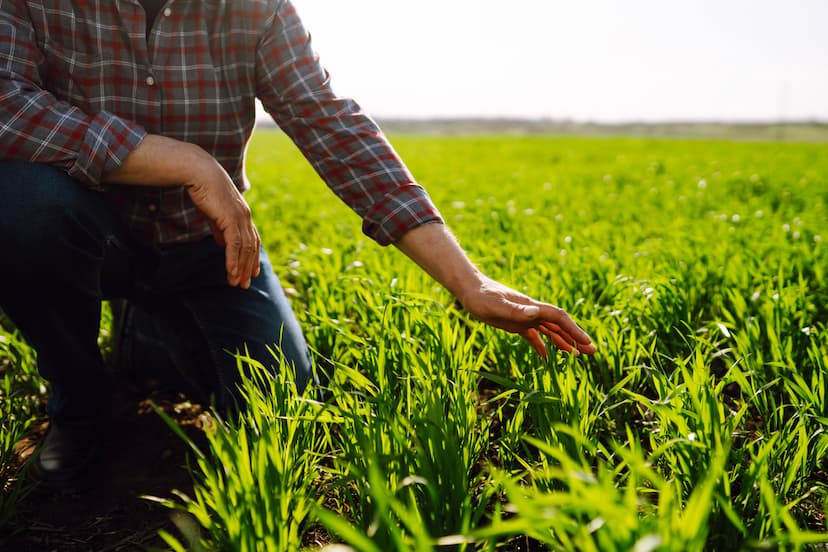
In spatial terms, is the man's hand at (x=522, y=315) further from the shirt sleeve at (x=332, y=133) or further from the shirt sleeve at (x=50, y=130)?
the shirt sleeve at (x=50, y=130)

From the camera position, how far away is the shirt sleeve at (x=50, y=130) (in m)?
1.71

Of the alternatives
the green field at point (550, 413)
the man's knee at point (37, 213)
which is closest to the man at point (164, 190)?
the man's knee at point (37, 213)

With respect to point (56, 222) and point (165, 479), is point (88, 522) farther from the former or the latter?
point (56, 222)

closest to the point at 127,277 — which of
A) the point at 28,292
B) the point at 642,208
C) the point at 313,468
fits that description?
the point at 28,292

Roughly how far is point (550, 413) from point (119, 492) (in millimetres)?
1168

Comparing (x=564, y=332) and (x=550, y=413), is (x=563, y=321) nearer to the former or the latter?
(x=564, y=332)

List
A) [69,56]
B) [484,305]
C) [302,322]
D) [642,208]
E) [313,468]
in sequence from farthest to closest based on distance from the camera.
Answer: [642,208] < [302,322] < [69,56] < [484,305] < [313,468]

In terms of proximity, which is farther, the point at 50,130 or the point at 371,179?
the point at 371,179

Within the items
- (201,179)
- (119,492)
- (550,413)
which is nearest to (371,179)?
(201,179)

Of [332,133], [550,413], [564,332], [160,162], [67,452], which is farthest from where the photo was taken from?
[332,133]

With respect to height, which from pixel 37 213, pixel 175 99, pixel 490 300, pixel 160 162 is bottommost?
pixel 490 300

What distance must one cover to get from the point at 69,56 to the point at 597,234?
2890mm

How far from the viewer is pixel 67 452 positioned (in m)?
1.90

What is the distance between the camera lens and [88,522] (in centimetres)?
169
